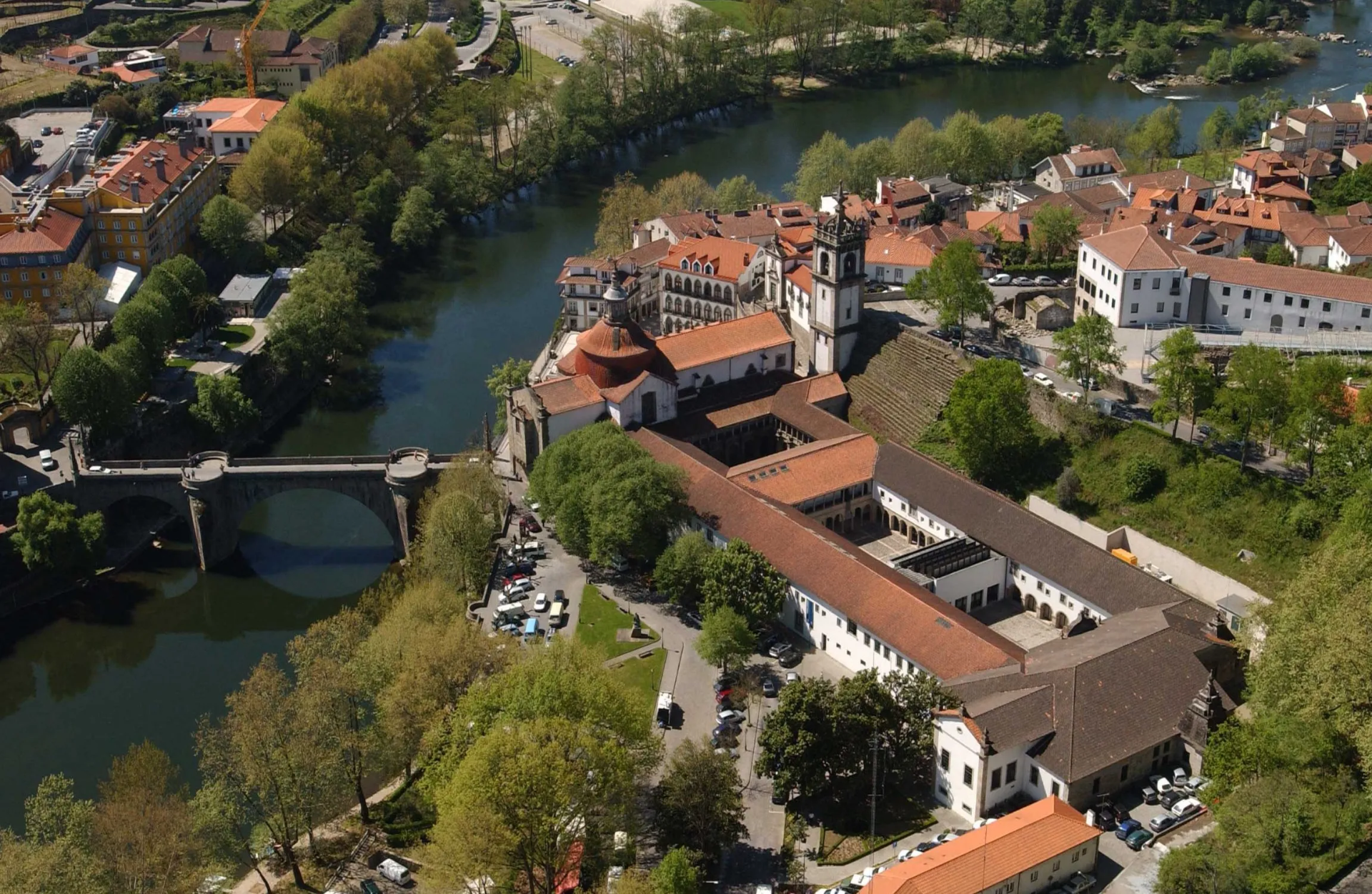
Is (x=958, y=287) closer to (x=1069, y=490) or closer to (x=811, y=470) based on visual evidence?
(x=811, y=470)

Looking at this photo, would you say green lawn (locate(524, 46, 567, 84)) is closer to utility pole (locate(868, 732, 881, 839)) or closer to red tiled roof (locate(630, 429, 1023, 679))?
red tiled roof (locate(630, 429, 1023, 679))

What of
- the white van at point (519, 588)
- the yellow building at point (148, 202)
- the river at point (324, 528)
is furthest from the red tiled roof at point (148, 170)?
the white van at point (519, 588)

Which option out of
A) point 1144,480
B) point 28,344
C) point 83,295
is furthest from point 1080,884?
point 83,295

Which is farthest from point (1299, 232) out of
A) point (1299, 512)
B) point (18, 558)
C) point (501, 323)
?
point (18, 558)

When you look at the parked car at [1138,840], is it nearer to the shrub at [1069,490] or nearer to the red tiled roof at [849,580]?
the red tiled roof at [849,580]

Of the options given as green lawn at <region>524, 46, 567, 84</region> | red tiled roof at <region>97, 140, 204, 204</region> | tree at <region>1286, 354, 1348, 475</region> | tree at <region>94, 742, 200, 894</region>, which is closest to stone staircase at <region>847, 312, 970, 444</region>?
tree at <region>1286, 354, 1348, 475</region>
